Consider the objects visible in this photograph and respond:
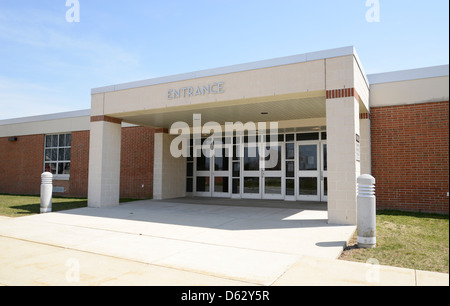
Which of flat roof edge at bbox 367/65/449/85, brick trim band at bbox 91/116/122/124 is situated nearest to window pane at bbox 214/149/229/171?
brick trim band at bbox 91/116/122/124

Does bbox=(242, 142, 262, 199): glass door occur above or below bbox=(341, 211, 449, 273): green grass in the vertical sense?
above

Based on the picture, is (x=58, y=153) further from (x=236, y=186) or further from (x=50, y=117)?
(x=236, y=186)

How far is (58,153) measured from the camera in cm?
1994

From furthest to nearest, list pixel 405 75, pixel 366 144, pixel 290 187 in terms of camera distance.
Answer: pixel 290 187
pixel 366 144
pixel 405 75

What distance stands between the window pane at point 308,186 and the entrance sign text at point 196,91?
6.16 metres

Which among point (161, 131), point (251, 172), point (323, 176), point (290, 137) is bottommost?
point (323, 176)

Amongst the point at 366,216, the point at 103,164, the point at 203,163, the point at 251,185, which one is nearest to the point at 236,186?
the point at 251,185

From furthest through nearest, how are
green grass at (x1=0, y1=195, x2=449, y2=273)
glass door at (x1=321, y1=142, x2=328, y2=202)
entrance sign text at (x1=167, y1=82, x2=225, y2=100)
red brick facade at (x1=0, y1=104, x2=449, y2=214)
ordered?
glass door at (x1=321, y1=142, x2=328, y2=202), red brick facade at (x1=0, y1=104, x2=449, y2=214), entrance sign text at (x1=167, y1=82, x2=225, y2=100), green grass at (x1=0, y1=195, x2=449, y2=273)

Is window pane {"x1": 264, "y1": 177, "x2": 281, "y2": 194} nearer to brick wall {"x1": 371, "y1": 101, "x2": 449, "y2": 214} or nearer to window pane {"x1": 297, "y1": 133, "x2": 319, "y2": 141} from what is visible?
window pane {"x1": 297, "y1": 133, "x2": 319, "y2": 141}

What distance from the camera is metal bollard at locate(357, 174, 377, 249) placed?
19.2 feet

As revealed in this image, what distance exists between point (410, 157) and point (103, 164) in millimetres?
10935

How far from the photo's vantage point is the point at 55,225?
27.7 ft

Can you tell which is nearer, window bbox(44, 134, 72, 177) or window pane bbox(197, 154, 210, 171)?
window pane bbox(197, 154, 210, 171)

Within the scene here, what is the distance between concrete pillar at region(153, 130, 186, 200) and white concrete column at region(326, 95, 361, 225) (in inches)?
355
